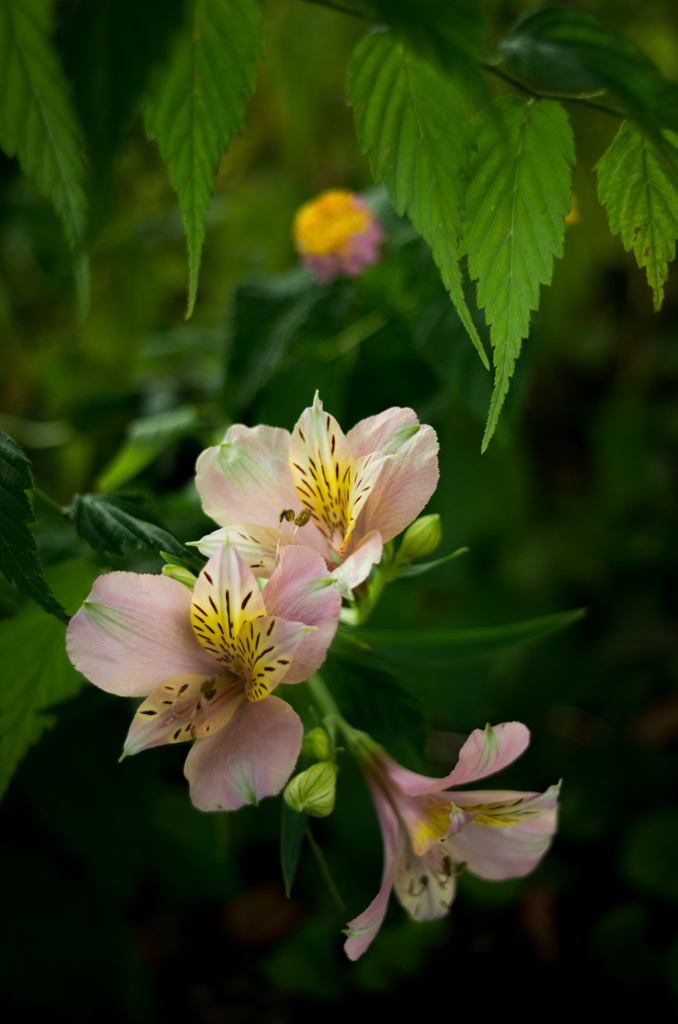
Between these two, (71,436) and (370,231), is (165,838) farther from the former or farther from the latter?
(370,231)

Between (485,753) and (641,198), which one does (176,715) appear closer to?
(485,753)

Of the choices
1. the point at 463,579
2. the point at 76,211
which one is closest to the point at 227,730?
the point at 76,211

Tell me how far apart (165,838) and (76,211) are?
0.88 meters

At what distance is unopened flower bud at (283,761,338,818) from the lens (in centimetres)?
37

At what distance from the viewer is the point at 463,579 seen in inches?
65.9

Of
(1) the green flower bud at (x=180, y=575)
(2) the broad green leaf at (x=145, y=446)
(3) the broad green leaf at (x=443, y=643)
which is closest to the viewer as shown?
(1) the green flower bud at (x=180, y=575)

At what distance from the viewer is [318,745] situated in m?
0.39

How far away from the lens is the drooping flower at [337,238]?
0.75 metres

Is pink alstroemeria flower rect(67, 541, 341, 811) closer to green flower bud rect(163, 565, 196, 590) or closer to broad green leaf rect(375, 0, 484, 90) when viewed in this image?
green flower bud rect(163, 565, 196, 590)

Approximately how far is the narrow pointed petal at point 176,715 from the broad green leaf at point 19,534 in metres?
0.06

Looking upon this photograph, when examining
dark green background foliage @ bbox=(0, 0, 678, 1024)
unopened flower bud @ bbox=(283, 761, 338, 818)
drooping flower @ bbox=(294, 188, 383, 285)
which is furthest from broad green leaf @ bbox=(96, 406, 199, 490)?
unopened flower bud @ bbox=(283, 761, 338, 818)

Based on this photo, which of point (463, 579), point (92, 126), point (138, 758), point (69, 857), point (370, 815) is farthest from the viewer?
point (463, 579)

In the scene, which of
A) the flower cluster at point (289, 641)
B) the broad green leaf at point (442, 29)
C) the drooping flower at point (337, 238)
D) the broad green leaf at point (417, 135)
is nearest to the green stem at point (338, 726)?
the flower cluster at point (289, 641)

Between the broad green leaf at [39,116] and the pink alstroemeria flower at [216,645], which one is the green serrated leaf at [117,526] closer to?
the pink alstroemeria flower at [216,645]
